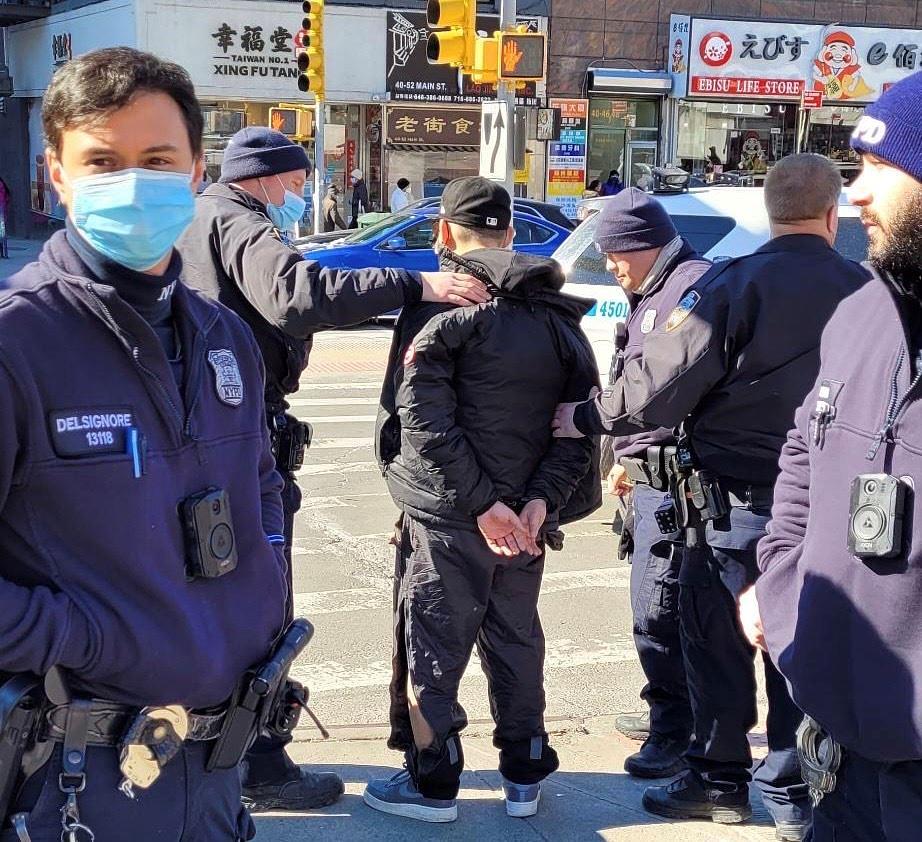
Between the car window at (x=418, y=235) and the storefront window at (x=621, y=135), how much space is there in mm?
13788

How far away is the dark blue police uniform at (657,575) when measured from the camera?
433 centimetres

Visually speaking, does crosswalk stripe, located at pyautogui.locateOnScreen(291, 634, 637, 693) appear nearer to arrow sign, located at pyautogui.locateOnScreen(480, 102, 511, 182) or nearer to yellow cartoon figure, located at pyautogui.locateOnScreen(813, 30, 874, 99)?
arrow sign, located at pyautogui.locateOnScreen(480, 102, 511, 182)

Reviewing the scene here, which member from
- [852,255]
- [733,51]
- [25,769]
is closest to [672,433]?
[25,769]

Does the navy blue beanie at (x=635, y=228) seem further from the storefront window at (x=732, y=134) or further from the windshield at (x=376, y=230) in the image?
the storefront window at (x=732, y=134)

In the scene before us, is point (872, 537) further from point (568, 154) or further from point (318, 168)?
point (568, 154)

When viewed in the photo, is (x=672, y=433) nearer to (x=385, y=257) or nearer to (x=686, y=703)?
(x=686, y=703)

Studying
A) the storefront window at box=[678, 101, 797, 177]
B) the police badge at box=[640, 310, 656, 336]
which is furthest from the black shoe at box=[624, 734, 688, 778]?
the storefront window at box=[678, 101, 797, 177]

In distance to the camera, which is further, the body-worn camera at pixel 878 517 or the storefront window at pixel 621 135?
the storefront window at pixel 621 135

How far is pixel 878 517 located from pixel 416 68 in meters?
26.8

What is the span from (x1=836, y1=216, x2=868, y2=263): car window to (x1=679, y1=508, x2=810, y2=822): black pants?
15.3 feet

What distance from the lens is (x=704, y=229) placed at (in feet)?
26.8

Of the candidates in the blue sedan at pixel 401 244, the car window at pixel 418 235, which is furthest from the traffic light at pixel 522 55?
the car window at pixel 418 235

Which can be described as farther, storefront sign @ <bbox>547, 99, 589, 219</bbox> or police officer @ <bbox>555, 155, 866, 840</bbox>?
storefront sign @ <bbox>547, 99, 589, 219</bbox>

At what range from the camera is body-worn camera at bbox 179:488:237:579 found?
2.16m
